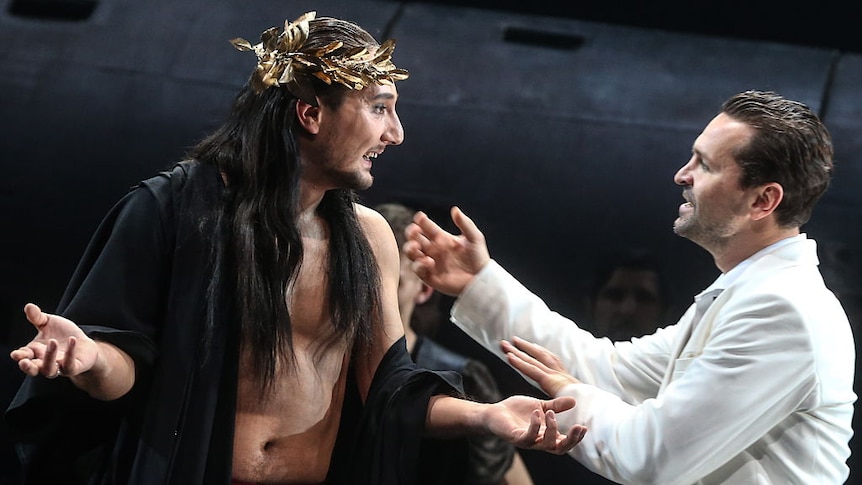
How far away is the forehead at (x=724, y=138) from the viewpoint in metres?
2.21

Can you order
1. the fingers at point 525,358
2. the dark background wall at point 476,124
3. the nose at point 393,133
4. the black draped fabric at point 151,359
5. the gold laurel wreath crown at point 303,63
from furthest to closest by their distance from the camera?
1. the dark background wall at point 476,124
2. the fingers at point 525,358
3. the nose at point 393,133
4. the gold laurel wreath crown at point 303,63
5. the black draped fabric at point 151,359

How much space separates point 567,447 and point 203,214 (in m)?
0.70

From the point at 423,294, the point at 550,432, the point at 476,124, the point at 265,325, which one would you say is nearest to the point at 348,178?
the point at 265,325

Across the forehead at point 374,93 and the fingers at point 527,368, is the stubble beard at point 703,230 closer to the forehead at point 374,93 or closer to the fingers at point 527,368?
the fingers at point 527,368

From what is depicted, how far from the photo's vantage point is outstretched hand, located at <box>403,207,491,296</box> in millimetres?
2438

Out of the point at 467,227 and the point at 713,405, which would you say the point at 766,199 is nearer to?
the point at 713,405

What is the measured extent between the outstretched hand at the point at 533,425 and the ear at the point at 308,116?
58cm

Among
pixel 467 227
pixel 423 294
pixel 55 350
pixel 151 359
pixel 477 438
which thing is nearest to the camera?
pixel 55 350

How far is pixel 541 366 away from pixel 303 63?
0.73m

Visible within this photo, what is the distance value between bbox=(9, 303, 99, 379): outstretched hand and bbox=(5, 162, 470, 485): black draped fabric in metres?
0.08

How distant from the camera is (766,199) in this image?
2.18m

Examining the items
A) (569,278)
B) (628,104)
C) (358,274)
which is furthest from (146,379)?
(628,104)

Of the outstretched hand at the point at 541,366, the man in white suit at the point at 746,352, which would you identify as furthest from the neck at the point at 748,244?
the outstretched hand at the point at 541,366

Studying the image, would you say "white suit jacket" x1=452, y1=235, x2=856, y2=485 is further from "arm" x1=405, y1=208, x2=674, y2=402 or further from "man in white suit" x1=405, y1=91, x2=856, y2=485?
"arm" x1=405, y1=208, x2=674, y2=402
